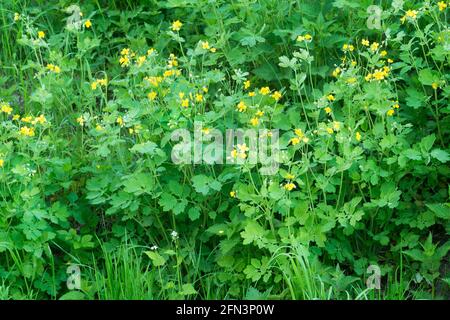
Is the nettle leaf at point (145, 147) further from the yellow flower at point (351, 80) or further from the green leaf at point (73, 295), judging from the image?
the yellow flower at point (351, 80)

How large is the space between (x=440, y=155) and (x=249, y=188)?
1.00m

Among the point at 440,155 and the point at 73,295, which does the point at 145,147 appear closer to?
the point at 73,295

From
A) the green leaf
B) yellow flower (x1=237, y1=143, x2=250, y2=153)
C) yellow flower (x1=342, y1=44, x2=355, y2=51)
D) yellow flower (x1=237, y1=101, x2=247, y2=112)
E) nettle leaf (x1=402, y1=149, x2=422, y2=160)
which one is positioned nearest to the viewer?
yellow flower (x1=237, y1=143, x2=250, y2=153)

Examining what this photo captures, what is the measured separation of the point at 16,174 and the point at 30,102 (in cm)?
107

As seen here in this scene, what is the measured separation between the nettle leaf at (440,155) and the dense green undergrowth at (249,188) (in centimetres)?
1

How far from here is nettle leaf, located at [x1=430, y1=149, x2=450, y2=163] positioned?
476cm

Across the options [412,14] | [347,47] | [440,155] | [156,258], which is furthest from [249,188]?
[412,14]

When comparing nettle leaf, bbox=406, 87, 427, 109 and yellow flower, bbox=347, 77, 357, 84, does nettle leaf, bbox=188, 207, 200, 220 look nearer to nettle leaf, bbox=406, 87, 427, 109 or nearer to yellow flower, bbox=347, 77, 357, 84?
yellow flower, bbox=347, 77, 357, 84

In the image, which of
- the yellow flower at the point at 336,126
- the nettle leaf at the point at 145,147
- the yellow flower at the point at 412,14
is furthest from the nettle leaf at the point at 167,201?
the yellow flower at the point at 412,14

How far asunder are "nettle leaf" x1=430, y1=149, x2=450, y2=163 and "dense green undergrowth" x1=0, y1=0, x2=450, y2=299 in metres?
0.01

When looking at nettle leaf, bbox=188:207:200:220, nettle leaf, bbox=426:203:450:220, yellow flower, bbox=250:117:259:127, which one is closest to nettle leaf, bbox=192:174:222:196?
nettle leaf, bbox=188:207:200:220

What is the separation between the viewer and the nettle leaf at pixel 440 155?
476cm

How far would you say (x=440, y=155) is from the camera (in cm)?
478
